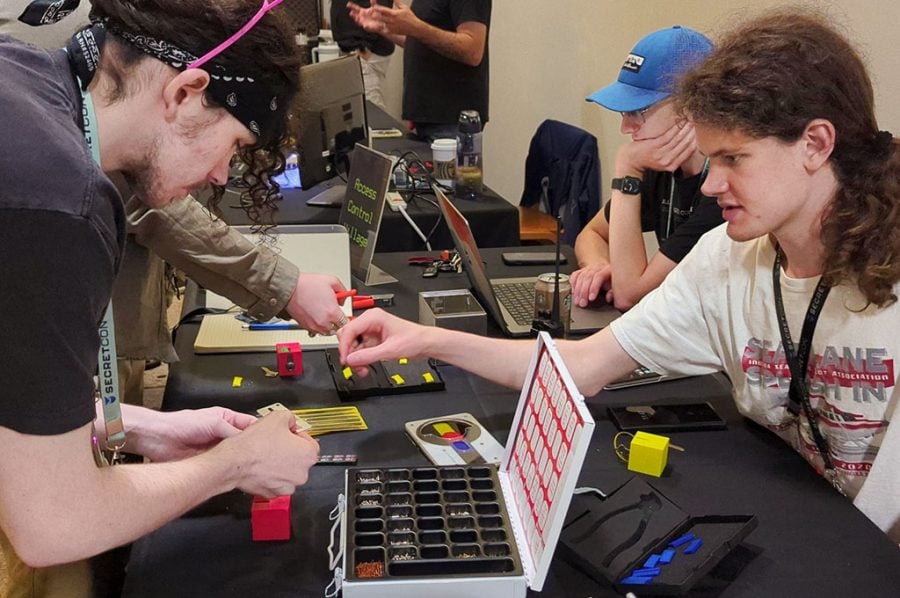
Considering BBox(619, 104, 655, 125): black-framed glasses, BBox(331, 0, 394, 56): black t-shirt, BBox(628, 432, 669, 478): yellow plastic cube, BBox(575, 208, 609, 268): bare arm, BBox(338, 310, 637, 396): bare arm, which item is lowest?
BBox(575, 208, 609, 268): bare arm

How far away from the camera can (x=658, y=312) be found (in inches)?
57.2

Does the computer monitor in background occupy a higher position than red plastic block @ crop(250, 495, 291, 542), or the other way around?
the computer monitor in background

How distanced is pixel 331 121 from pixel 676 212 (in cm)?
118

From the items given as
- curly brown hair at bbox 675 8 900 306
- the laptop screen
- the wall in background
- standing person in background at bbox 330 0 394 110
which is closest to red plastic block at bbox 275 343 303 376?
the laptop screen

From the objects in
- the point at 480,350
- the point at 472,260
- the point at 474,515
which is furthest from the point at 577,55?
the point at 474,515

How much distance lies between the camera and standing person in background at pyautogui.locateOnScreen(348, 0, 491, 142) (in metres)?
3.53

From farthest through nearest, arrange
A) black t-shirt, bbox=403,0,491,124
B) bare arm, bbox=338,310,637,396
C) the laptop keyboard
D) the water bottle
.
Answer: black t-shirt, bbox=403,0,491,124, the water bottle, the laptop keyboard, bare arm, bbox=338,310,637,396

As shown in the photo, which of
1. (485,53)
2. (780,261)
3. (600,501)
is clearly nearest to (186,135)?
(600,501)

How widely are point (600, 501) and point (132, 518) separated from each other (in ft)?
1.98

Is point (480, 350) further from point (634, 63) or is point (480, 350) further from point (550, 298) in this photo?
point (634, 63)

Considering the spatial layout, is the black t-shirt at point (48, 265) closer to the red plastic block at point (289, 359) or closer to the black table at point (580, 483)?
the black table at point (580, 483)

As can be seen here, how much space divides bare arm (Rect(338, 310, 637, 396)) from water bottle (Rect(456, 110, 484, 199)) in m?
1.42

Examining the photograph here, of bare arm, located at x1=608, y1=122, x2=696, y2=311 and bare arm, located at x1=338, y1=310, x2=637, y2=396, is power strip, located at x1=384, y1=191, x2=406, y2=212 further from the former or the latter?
bare arm, located at x1=338, y1=310, x2=637, y2=396

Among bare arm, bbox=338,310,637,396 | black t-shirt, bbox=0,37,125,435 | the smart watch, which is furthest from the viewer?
the smart watch
